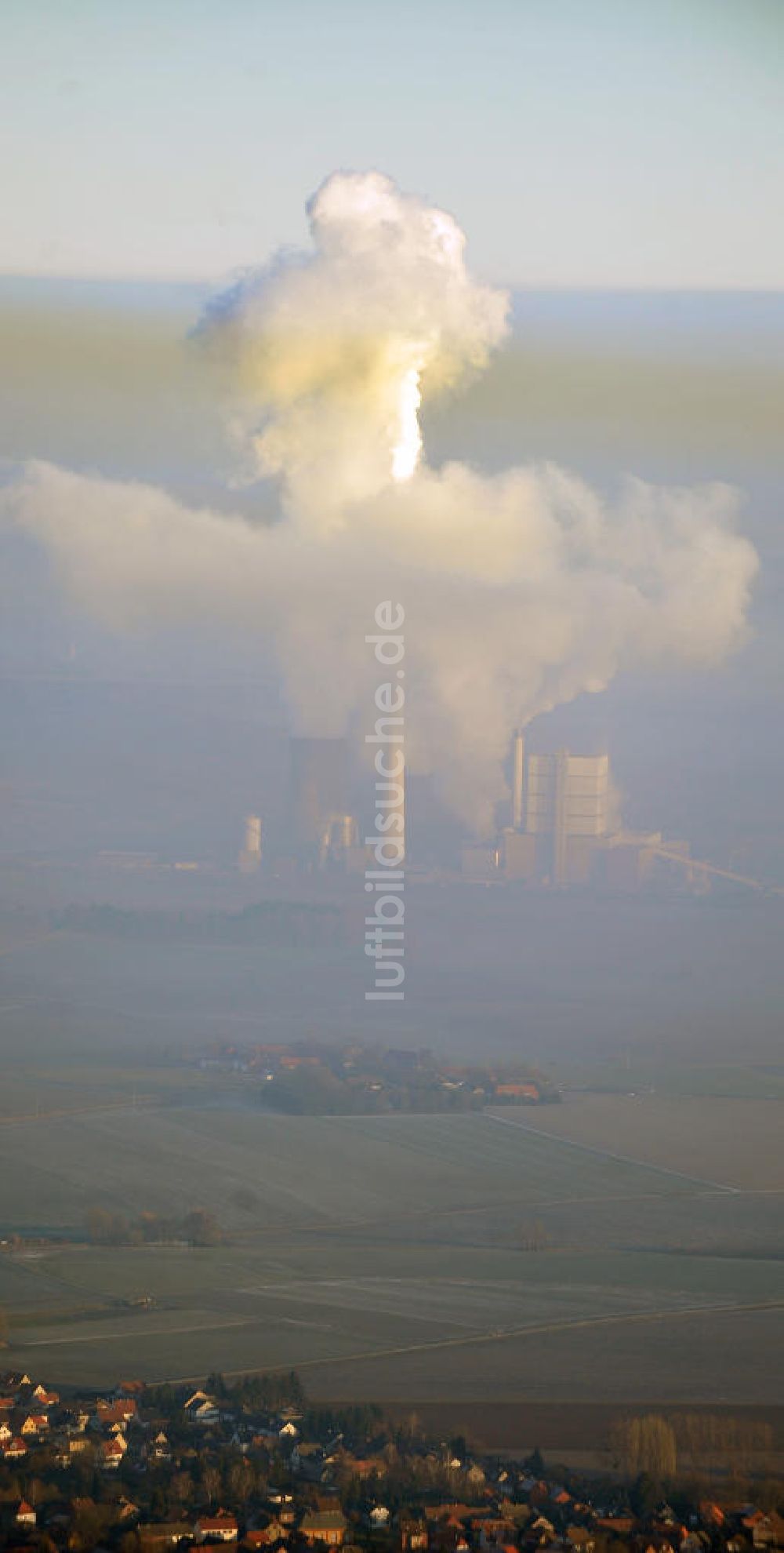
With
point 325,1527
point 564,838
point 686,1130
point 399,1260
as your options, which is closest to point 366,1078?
point 686,1130

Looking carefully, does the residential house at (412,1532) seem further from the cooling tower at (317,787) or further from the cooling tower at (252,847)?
the cooling tower at (252,847)

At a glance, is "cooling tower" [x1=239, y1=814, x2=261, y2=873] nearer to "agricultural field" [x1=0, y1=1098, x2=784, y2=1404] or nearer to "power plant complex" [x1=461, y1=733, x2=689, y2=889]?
"power plant complex" [x1=461, y1=733, x2=689, y2=889]

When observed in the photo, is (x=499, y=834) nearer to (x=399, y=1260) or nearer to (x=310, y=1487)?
(x=399, y=1260)

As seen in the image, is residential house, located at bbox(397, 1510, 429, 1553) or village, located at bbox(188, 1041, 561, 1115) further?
village, located at bbox(188, 1041, 561, 1115)

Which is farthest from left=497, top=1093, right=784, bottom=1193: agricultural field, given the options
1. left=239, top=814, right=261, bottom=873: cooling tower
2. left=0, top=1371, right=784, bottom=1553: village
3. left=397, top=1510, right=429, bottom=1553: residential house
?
left=397, top=1510, right=429, bottom=1553: residential house

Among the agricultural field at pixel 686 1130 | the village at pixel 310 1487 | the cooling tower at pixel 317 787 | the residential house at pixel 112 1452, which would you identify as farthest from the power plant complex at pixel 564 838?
the residential house at pixel 112 1452

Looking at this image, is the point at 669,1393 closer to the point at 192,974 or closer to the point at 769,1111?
the point at 769,1111
